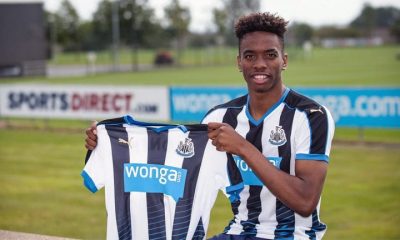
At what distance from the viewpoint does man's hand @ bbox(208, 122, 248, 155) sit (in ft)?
9.57

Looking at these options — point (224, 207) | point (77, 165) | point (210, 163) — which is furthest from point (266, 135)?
point (77, 165)

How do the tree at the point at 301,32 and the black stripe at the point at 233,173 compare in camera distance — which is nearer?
the black stripe at the point at 233,173

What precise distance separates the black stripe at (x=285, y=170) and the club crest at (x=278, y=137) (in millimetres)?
15

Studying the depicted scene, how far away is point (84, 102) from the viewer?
49.3 feet

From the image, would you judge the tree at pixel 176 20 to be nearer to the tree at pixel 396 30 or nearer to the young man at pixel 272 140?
the tree at pixel 396 30

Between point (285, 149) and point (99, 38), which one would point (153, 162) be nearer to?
point (285, 149)

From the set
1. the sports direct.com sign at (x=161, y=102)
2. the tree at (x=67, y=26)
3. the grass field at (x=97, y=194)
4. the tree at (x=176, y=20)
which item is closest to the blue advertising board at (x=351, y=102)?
the sports direct.com sign at (x=161, y=102)

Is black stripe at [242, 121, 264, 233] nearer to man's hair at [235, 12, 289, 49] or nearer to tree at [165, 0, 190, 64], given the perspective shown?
man's hair at [235, 12, 289, 49]

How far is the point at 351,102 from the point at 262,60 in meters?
9.32

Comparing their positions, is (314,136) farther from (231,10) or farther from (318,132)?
(231,10)

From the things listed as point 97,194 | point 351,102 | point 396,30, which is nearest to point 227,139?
point 97,194

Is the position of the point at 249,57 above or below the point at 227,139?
above

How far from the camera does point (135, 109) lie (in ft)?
46.9

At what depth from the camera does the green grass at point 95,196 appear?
680 centimetres
